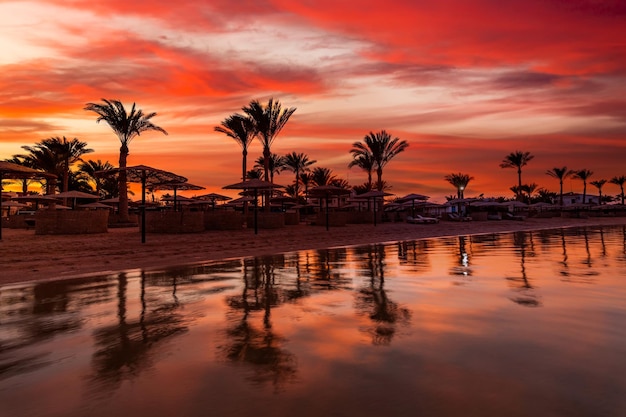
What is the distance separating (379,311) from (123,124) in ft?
94.7

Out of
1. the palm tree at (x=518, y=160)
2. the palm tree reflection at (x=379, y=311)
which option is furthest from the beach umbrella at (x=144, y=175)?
the palm tree at (x=518, y=160)

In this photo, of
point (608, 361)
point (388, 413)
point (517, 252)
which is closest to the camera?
point (388, 413)

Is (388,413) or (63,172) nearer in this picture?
(388,413)

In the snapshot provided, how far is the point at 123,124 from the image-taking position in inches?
1169

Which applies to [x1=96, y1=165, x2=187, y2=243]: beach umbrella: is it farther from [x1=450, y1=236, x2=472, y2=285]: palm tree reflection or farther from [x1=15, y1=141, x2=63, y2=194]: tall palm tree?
[x1=15, y1=141, x2=63, y2=194]: tall palm tree

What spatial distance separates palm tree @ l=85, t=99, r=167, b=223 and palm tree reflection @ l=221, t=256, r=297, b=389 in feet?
80.4

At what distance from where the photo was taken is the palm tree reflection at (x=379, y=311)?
4.80 m

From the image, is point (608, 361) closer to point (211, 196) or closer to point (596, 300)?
point (596, 300)

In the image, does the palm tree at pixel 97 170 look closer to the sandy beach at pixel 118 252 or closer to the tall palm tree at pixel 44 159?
the tall palm tree at pixel 44 159

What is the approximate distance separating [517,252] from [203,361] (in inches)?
506

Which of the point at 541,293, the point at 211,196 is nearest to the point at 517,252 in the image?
the point at 541,293

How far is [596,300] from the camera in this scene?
641 cm

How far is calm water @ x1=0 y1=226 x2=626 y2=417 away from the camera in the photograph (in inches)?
122

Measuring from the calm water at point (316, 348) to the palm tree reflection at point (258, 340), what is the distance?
0.9 inches
